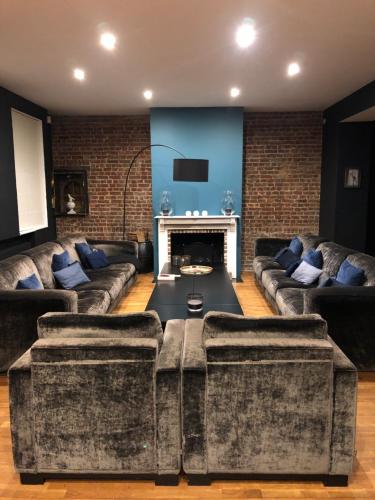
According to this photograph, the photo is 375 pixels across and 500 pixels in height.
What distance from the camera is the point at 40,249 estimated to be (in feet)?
14.9

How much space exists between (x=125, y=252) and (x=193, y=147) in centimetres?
201

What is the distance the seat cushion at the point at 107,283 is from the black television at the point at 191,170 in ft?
5.93

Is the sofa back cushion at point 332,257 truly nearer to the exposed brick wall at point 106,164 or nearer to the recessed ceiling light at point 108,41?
the recessed ceiling light at point 108,41

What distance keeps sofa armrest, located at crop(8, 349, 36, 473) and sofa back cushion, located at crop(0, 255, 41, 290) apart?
1592 mm

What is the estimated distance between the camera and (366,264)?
378 cm

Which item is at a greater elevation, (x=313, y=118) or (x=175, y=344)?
(x=313, y=118)

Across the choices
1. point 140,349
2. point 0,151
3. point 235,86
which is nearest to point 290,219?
point 235,86

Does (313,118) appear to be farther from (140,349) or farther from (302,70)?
(140,349)

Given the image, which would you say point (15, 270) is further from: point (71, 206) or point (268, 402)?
point (71, 206)

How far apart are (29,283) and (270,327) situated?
2.45m

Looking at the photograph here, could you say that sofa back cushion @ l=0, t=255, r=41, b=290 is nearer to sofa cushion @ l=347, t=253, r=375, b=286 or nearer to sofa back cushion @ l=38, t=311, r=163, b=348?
sofa back cushion @ l=38, t=311, r=163, b=348

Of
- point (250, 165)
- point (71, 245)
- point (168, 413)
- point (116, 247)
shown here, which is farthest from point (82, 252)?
point (168, 413)

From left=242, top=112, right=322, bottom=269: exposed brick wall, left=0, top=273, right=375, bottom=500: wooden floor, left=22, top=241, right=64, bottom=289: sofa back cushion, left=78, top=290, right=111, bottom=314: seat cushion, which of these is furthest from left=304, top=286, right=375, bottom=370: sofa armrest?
left=242, top=112, right=322, bottom=269: exposed brick wall

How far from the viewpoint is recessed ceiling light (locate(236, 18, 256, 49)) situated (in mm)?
3045
